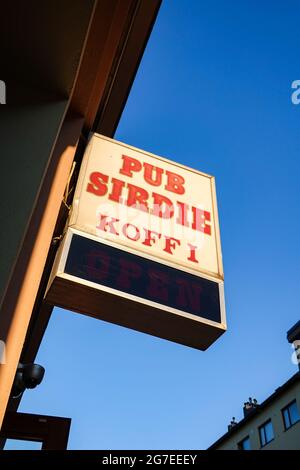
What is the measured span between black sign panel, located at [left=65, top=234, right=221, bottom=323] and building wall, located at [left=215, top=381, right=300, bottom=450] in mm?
18586

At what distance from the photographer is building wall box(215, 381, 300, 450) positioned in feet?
62.0

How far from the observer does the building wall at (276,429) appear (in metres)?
18.9

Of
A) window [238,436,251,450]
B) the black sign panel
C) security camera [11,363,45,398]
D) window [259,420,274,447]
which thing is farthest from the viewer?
window [238,436,251,450]

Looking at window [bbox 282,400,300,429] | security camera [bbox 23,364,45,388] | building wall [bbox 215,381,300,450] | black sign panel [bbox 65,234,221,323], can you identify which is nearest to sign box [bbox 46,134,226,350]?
black sign panel [bbox 65,234,221,323]

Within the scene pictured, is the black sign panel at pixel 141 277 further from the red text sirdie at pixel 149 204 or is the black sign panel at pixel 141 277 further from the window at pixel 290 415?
the window at pixel 290 415

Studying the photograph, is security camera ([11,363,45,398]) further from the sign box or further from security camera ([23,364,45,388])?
the sign box

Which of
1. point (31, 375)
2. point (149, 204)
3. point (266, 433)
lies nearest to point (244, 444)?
point (266, 433)

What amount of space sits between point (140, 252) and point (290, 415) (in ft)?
65.2

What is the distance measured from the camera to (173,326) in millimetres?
2898

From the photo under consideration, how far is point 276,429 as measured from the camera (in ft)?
66.6

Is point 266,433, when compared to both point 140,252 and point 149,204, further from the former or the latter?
point 140,252

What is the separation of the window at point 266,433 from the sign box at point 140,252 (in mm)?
20351
